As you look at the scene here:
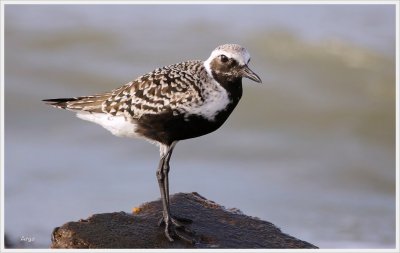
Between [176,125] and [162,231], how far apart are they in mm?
1034

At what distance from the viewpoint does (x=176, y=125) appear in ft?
24.9

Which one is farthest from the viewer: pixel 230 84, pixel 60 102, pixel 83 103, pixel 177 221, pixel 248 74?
pixel 60 102

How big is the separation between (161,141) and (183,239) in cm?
97

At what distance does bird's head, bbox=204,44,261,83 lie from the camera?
7.56 meters

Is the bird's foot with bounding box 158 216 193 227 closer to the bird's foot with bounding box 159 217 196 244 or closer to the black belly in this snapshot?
the bird's foot with bounding box 159 217 196 244

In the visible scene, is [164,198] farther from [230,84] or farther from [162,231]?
[230,84]

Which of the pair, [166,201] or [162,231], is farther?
[166,201]

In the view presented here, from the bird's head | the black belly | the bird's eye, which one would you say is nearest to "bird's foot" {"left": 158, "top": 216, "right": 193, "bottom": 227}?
the black belly

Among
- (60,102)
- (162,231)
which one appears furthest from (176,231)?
(60,102)

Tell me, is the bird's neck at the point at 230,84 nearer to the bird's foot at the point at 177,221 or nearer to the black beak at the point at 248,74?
the black beak at the point at 248,74

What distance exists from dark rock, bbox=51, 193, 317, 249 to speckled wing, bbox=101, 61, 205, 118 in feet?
3.48

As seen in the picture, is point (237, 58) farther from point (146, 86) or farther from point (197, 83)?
point (146, 86)

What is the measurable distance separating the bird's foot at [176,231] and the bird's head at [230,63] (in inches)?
57.3

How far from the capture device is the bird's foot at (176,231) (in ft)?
24.9
